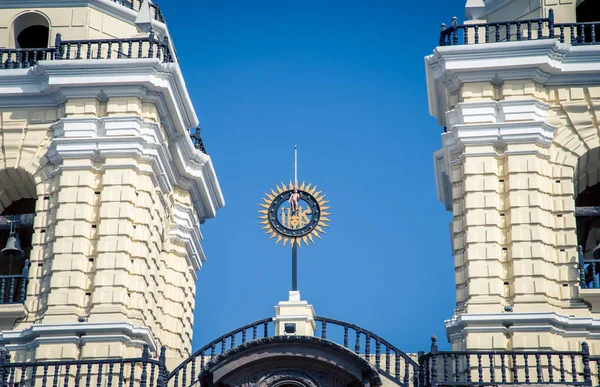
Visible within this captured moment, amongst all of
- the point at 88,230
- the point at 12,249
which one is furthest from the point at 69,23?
the point at 12,249

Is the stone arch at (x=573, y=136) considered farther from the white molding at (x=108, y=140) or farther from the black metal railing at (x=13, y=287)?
the black metal railing at (x=13, y=287)

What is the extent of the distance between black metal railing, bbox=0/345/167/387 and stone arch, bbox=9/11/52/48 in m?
7.68

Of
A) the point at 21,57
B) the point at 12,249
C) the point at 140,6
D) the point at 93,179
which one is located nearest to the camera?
the point at 12,249

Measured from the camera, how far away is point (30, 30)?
3531 cm

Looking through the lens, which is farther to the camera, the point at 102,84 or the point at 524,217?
the point at 102,84

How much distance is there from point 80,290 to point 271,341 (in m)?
4.33

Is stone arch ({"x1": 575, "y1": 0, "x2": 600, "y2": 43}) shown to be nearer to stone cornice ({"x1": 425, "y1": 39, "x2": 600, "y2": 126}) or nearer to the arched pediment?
stone cornice ({"x1": 425, "y1": 39, "x2": 600, "y2": 126})

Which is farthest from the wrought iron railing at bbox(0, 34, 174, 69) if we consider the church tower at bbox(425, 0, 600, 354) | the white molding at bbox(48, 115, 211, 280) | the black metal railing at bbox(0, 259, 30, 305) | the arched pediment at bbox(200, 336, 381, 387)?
the arched pediment at bbox(200, 336, 381, 387)

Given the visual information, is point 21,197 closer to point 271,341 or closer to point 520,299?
A: point 271,341

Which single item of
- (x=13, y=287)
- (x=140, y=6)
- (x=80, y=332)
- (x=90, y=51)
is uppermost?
(x=140, y=6)

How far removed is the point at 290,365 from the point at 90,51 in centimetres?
858

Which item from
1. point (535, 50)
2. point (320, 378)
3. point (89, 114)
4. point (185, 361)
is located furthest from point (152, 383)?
point (535, 50)

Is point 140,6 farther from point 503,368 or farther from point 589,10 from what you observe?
point 503,368

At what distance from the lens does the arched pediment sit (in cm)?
2875
